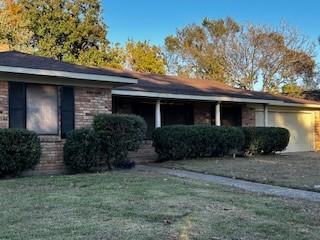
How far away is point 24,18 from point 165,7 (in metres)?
10.3

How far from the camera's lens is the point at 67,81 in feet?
40.4

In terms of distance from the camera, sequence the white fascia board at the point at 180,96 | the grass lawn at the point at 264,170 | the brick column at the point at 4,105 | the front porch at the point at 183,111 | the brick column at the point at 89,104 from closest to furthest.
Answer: the grass lawn at the point at 264,170, the brick column at the point at 4,105, the brick column at the point at 89,104, the white fascia board at the point at 180,96, the front porch at the point at 183,111

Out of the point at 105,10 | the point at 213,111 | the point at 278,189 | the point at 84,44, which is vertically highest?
the point at 105,10

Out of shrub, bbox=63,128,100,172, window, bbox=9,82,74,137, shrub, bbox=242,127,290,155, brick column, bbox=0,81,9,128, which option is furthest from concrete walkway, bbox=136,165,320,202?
shrub, bbox=242,127,290,155

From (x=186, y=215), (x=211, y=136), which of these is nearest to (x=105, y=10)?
(x=211, y=136)

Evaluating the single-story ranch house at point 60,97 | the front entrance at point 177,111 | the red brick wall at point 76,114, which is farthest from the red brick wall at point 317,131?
the red brick wall at point 76,114

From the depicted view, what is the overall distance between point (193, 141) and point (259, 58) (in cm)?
2189

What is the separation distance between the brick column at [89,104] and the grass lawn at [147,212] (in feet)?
11.8

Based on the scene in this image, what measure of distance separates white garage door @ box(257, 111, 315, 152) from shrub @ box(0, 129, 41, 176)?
13.7 m

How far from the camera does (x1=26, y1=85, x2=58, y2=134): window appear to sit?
11.8 metres

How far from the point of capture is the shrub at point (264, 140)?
57.2ft

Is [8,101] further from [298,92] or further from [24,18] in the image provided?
[298,92]

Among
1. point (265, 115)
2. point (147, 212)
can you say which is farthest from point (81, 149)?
point (265, 115)

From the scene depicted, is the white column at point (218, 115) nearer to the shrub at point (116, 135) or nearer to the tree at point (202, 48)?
the shrub at point (116, 135)
